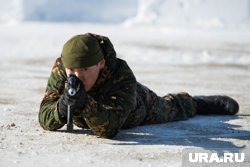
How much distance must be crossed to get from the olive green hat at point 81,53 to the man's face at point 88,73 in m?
0.03

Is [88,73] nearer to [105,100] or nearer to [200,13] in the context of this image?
[105,100]

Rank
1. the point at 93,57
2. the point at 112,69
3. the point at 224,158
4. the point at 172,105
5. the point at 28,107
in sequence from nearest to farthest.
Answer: the point at 224,158 → the point at 93,57 → the point at 112,69 → the point at 172,105 → the point at 28,107

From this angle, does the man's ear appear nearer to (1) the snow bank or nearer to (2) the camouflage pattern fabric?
(2) the camouflage pattern fabric

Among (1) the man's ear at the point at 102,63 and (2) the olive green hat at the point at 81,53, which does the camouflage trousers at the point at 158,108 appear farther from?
(2) the olive green hat at the point at 81,53

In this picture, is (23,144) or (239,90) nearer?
(23,144)

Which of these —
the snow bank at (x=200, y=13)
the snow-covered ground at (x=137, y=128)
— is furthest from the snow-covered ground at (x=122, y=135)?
the snow bank at (x=200, y=13)

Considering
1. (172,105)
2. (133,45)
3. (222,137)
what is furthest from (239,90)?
(133,45)

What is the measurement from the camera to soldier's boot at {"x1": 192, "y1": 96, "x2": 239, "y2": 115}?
5.01 meters

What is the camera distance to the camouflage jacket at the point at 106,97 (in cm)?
349

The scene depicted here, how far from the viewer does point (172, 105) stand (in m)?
4.64

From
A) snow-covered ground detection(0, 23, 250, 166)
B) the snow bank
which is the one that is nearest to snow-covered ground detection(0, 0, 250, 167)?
snow-covered ground detection(0, 23, 250, 166)

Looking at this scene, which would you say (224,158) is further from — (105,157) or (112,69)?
(112,69)

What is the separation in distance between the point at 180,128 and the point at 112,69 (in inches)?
33.6

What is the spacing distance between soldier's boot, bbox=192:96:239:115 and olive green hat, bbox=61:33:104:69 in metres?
1.81
